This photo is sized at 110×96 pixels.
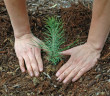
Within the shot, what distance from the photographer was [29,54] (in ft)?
5.34

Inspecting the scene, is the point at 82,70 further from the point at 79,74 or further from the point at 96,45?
the point at 96,45

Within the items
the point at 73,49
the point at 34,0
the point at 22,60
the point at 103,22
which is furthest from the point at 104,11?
the point at 34,0

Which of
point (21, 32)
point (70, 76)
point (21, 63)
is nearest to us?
point (70, 76)

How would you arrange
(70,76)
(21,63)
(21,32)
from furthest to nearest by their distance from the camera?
1. (21,32)
2. (21,63)
3. (70,76)

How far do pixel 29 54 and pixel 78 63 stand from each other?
16.8 inches

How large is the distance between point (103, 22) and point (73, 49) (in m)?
0.35

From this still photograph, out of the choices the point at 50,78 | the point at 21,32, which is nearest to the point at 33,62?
the point at 50,78

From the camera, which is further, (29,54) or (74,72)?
(29,54)

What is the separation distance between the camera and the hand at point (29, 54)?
156 centimetres

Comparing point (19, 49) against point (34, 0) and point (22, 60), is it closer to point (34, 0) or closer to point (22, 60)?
point (22, 60)

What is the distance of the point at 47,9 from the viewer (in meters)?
2.10

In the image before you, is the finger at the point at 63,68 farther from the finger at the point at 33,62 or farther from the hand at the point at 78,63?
the finger at the point at 33,62

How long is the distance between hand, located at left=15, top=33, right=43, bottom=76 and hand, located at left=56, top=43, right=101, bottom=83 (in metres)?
0.19

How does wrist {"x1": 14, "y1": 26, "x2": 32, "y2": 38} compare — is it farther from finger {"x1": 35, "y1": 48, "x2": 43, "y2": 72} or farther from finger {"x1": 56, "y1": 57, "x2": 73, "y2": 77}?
finger {"x1": 56, "y1": 57, "x2": 73, "y2": 77}
